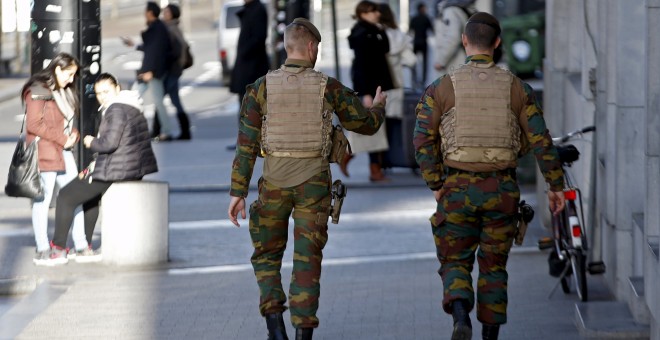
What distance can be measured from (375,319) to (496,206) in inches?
62.9

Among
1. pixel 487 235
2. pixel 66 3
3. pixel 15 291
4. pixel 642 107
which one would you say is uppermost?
pixel 66 3

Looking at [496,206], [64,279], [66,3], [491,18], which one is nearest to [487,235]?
[496,206]

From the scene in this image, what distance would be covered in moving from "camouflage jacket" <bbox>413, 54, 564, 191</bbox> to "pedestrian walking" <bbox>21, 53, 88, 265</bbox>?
12.9ft

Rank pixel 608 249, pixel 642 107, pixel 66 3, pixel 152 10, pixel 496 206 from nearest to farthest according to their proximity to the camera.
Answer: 1. pixel 496 206
2. pixel 642 107
3. pixel 608 249
4. pixel 66 3
5. pixel 152 10

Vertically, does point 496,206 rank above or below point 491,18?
below

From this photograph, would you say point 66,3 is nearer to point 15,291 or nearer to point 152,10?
point 15,291

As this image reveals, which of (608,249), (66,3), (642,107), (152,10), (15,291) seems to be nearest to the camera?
(642,107)

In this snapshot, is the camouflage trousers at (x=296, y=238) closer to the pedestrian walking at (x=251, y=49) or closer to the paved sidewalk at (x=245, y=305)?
the paved sidewalk at (x=245, y=305)

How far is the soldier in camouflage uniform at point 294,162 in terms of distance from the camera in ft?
24.7

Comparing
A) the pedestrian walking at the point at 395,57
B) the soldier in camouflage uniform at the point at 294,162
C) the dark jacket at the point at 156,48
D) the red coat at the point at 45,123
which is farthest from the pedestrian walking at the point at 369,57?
the soldier in camouflage uniform at the point at 294,162

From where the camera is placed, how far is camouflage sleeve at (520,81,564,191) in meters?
7.24

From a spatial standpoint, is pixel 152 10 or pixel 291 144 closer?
pixel 291 144

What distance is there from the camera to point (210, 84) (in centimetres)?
3362

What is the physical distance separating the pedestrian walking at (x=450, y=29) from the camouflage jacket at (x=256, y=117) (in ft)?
27.6
